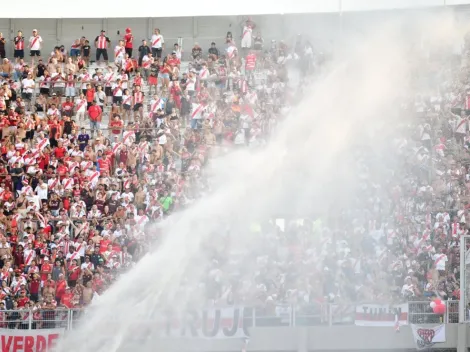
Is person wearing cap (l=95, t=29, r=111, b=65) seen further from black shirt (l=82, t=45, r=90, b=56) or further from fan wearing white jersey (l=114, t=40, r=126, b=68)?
→ fan wearing white jersey (l=114, t=40, r=126, b=68)

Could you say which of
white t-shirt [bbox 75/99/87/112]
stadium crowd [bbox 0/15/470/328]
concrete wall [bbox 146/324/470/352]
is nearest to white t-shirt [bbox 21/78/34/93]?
stadium crowd [bbox 0/15/470/328]

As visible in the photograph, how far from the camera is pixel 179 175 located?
35.3 metres

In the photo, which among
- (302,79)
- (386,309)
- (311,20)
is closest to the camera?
(386,309)

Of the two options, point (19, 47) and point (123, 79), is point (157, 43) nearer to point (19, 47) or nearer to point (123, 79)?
point (123, 79)

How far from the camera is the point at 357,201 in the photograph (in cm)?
3431

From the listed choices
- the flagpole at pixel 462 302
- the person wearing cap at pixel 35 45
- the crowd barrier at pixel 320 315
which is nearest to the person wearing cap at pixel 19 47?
the person wearing cap at pixel 35 45

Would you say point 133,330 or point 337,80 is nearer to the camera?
point 133,330

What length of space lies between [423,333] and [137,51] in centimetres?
1719

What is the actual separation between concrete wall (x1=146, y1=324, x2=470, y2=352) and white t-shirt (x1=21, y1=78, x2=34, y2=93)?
1365 centimetres

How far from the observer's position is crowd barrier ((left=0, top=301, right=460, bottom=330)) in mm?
28844

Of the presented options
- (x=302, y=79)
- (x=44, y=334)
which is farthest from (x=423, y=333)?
(x=302, y=79)

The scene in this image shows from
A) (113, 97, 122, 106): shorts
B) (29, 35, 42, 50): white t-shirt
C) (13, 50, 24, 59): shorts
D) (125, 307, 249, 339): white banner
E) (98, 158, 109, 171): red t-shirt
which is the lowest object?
(125, 307, 249, 339): white banner

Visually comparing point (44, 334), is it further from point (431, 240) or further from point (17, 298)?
point (431, 240)

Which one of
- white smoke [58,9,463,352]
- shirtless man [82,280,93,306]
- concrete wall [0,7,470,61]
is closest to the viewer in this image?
white smoke [58,9,463,352]
